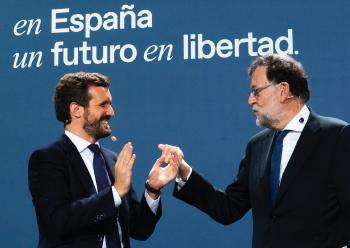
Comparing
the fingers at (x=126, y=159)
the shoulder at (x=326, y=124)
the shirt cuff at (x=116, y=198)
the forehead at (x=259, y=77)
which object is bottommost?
the shirt cuff at (x=116, y=198)

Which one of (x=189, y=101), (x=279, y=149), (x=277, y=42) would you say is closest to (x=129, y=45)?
(x=189, y=101)

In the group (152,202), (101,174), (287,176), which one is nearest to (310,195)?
(287,176)

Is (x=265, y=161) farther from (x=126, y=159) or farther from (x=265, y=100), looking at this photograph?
(x=126, y=159)

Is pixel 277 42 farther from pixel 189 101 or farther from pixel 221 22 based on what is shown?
pixel 189 101

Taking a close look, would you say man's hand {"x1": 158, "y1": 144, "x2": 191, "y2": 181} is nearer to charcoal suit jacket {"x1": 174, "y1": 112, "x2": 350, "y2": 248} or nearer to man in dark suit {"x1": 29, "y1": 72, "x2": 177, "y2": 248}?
man in dark suit {"x1": 29, "y1": 72, "x2": 177, "y2": 248}

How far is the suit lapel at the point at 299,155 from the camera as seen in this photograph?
7.44 ft

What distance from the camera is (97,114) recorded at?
256 cm

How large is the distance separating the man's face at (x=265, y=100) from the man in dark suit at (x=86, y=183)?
16.2 inches

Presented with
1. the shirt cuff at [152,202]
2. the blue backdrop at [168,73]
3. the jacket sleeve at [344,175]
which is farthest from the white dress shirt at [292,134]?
the blue backdrop at [168,73]

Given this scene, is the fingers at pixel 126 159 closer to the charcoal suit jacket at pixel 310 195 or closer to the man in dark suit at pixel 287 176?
the man in dark suit at pixel 287 176

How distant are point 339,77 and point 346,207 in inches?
51.8

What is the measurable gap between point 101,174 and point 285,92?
803 mm

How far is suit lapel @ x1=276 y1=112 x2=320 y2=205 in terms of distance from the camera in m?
2.27

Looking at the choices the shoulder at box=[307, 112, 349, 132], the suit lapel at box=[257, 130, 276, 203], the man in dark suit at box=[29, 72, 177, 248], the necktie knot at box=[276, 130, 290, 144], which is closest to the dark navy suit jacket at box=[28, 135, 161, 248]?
the man in dark suit at box=[29, 72, 177, 248]
